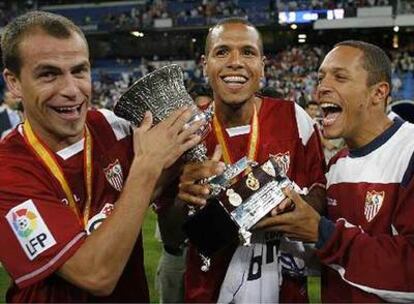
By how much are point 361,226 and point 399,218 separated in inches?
6.2

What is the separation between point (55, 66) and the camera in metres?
1.76

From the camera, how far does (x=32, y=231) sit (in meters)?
1.67

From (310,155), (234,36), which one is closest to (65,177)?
(234,36)

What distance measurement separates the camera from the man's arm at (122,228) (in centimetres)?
159

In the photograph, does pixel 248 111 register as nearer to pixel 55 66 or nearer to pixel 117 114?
pixel 117 114

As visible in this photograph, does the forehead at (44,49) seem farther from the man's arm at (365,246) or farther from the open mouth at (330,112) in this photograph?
the open mouth at (330,112)

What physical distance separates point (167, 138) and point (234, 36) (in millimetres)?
811

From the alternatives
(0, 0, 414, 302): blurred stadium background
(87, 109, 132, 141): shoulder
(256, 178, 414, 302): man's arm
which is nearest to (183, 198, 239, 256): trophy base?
(256, 178, 414, 302): man's arm

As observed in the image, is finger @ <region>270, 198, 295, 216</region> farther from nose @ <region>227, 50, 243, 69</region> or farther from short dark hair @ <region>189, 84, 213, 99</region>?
short dark hair @ <region>189, 84, 213, 99</region>

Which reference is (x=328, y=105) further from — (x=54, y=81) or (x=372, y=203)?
(x=54, y=81)

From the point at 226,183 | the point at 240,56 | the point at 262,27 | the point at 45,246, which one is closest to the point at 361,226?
the point at 226,183

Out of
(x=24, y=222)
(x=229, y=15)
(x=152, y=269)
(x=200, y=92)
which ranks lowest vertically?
(x=152, y=269)

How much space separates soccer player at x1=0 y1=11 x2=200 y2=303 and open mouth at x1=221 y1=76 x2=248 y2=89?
582 millimetres

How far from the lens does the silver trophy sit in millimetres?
1882
